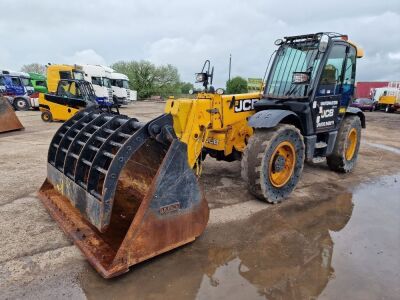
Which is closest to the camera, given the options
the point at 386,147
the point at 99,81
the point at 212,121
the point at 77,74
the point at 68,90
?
the point at 212,121

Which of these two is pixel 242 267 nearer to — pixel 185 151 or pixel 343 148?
pixel 185 151

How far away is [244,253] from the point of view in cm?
351

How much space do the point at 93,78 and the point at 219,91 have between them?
70.1 ft

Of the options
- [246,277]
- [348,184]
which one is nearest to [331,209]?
[348,184]

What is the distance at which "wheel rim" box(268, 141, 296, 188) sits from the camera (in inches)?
189

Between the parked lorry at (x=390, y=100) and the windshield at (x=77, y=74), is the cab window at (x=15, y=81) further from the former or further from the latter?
the parked lorry at (x=390, y=100)

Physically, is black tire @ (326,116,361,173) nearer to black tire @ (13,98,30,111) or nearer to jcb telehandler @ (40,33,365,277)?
jcb telehandler @ (40,33,365,277)

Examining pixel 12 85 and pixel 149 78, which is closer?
pixel 12 85

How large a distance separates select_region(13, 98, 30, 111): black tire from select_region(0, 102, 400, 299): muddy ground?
56.8ft

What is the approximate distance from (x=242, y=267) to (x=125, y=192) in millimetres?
1543

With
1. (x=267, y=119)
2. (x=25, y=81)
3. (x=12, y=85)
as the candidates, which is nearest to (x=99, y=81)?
(x=12, y=85)

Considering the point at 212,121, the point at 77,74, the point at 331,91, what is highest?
the point at 331,91

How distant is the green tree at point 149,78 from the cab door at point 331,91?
Result: 133 ft

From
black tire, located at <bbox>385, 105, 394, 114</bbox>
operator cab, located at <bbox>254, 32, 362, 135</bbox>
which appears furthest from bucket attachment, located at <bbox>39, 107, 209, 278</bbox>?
black tire, located at <bbox>385, 105, 394, 114</bbox>
